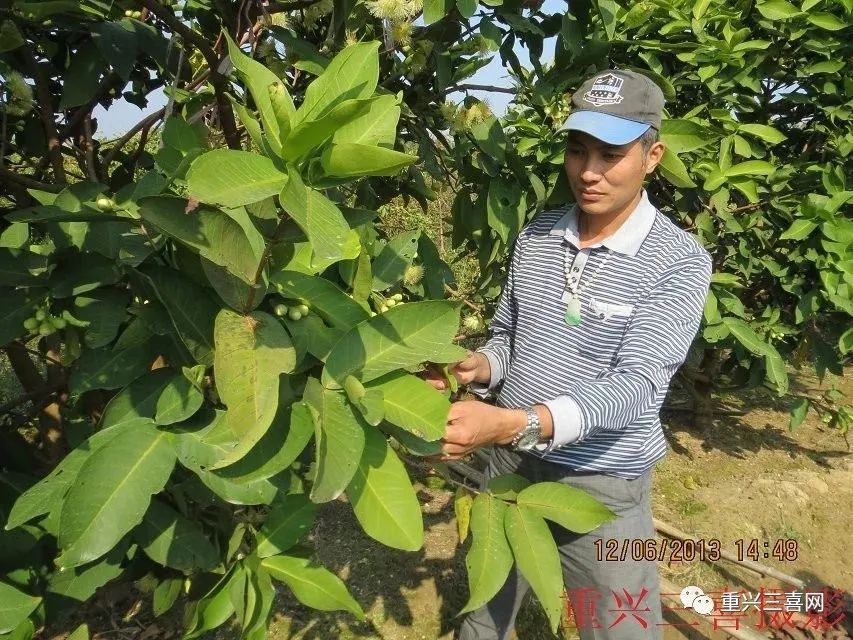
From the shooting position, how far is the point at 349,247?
807 millimetres

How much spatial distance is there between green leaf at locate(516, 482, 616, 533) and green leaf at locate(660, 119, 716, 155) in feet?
3.15

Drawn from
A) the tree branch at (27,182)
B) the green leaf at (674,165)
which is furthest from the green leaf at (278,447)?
the green leaf at (674,165)

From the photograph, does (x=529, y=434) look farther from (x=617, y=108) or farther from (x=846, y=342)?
(x=846, y=342)

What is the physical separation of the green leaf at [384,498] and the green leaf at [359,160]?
0.32 meters

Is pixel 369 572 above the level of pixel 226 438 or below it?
below

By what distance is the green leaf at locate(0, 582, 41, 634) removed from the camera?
812 millimetres

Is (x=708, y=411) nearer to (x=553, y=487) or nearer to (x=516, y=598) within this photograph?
(x=516, y=598)

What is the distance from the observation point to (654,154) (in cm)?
140

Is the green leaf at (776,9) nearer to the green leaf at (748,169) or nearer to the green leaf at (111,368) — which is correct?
the green leaf at (748,169)

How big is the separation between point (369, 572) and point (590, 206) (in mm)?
1563

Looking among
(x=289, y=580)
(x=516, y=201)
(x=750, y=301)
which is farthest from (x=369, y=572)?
(x=750, y=301)

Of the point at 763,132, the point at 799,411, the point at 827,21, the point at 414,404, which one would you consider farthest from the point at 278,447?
the point at 799,411

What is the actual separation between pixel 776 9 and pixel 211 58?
6.74 feet

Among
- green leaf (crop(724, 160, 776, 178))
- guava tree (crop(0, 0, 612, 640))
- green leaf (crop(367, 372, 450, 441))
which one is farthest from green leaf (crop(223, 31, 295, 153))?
green leaf (crop(724, 160, 776, 178))
